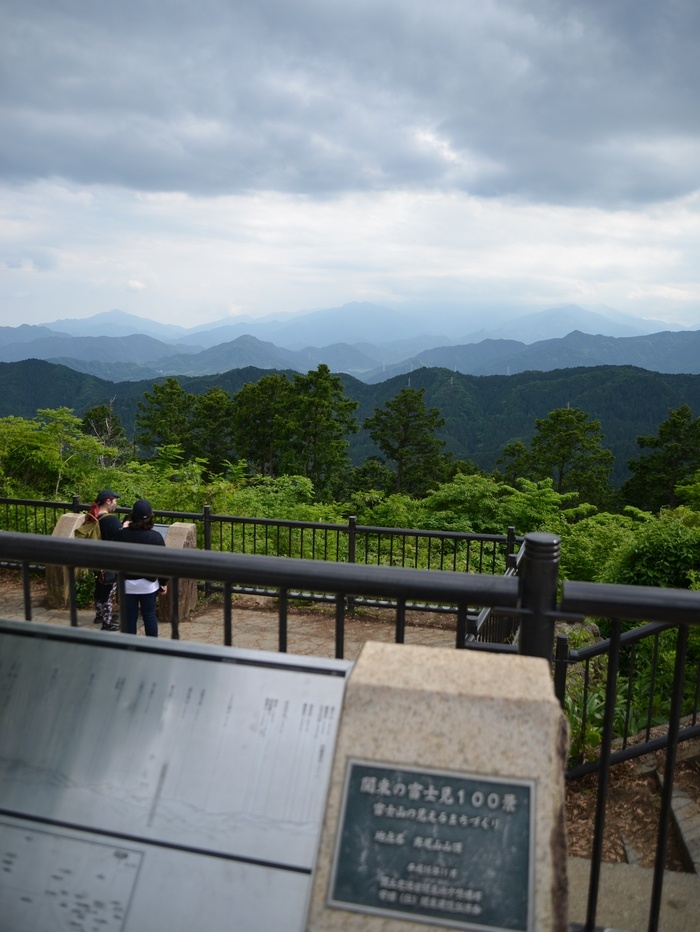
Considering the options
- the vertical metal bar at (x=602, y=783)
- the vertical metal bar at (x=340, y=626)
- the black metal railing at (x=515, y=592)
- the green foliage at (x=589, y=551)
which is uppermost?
the black metal railing at (x=515, y=592)

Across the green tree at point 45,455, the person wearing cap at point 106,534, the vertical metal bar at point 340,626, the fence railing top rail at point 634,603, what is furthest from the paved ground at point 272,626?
the fence railing top rail at point 634,603

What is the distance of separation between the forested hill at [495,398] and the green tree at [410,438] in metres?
63.2

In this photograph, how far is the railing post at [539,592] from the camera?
2.10 m

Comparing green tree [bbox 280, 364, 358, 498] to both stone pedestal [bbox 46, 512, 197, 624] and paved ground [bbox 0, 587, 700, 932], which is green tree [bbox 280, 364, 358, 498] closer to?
paved ground [bbox 0, 587, 700, 932]

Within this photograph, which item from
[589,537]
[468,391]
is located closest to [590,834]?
[589,537]

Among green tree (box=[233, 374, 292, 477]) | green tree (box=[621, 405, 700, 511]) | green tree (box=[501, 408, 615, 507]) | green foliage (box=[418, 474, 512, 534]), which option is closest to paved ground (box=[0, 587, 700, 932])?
green foliage (box=[418, 474, 512, 534])

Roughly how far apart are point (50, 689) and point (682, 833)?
4316mm

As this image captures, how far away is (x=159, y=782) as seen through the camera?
1953 millimetres

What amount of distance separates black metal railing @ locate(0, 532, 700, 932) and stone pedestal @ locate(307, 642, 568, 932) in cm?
22

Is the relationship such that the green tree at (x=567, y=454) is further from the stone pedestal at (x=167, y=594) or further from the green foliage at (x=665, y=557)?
the stone pedestal at (x=167, y=594)

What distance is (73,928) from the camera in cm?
181

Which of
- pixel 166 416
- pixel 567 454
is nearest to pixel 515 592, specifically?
pixel 567 454

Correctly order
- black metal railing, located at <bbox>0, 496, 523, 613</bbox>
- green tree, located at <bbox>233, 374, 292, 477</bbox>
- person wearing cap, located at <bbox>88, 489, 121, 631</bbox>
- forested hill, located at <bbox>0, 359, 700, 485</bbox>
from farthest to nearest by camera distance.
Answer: forested hill, located at <bbox>0, 359, 700, 485</bbox> < green tree, located at <bbox>233, 374, 292, 477</bbox> < black metal railing, located at <bbox>0, 496, 523, 613</bbox> < person wearing cap, located at <bbox>88, 489, 121, 631</bbox>

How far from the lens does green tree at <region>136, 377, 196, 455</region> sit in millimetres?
55125
